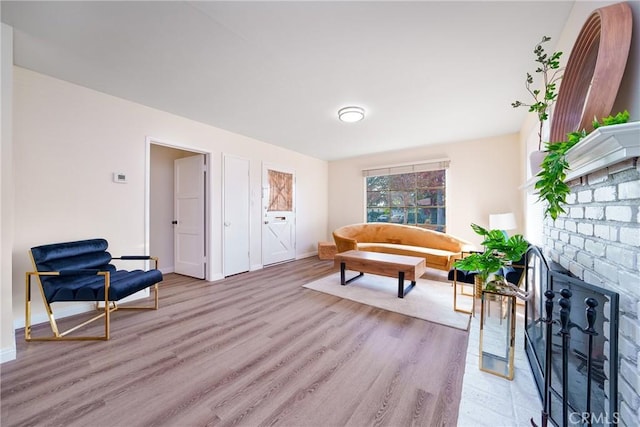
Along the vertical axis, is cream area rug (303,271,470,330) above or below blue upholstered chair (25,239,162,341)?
below

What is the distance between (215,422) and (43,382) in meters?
1.29

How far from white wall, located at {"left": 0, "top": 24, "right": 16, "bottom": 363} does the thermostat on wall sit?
3.47ft

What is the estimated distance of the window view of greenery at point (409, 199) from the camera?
493cm

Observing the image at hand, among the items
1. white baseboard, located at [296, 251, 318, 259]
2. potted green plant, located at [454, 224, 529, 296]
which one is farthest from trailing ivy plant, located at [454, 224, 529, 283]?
white baseboard, located at [296, 251, 318, 259]

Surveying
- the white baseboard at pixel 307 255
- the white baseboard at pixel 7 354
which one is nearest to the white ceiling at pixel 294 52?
the white baseboard at pixel 7 354

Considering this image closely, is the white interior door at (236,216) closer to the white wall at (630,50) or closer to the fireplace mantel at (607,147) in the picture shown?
the white wall at (630,50)

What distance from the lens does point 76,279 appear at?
7.48ft

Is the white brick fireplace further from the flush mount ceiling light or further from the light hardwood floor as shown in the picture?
the flush mount ceiling light

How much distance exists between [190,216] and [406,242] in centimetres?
419

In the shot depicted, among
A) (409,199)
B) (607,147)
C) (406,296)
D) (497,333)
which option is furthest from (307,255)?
(607,147)

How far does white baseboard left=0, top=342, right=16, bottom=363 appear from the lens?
1.73 meters

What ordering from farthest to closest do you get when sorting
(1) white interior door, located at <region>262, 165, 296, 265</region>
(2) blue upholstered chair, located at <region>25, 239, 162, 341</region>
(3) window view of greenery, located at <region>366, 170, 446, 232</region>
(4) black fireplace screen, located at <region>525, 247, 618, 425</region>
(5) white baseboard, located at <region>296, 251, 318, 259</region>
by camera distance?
(5) white baseboard, located at <region>296, 251, 318, 259</region>
(3) window view of greenery, located at <region>366, 170, 446, 232</region>
(1) white interior door, located at <region>262, 165, 296, 265</region>
(2) blue upholstered chair, located at <region>25, 239, 162, 341</region>
(4) black fireplace screen, located at <region>525, 247, 618, 425</region>

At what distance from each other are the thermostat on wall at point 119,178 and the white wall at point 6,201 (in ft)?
3.47

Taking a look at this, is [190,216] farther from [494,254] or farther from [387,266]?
[494,254]
